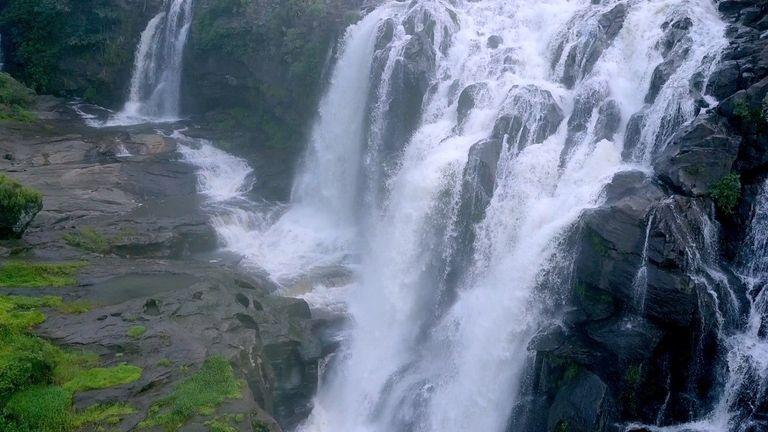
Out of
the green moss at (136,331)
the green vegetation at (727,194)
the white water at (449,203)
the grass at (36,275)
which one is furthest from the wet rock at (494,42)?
the grass at (36,275)

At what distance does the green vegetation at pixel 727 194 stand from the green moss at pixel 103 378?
14.6 meters

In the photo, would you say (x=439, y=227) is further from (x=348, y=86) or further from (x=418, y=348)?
(x=348, y=86)

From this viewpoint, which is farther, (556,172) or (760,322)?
(556,172)

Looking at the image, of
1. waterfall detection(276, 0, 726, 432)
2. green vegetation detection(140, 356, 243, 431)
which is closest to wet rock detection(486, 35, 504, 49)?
waterfall detection(276, 0, 726, 432)

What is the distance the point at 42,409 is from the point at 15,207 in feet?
29.0

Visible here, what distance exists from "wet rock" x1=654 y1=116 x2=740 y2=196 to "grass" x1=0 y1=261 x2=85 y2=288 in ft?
55.1

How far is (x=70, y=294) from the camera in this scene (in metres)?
17.4

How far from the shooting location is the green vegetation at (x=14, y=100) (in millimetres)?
31127

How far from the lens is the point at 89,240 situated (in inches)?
836

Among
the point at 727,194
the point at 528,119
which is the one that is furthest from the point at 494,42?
the point at 727,194

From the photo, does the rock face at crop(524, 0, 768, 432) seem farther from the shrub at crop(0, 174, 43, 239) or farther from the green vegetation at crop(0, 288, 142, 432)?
the shrub at crop(0, 174, 43, 239)

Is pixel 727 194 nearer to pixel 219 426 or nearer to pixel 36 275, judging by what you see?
pixel 219 426

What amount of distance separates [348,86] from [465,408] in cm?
1575

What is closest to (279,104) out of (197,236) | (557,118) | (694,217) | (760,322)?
(197,236)
